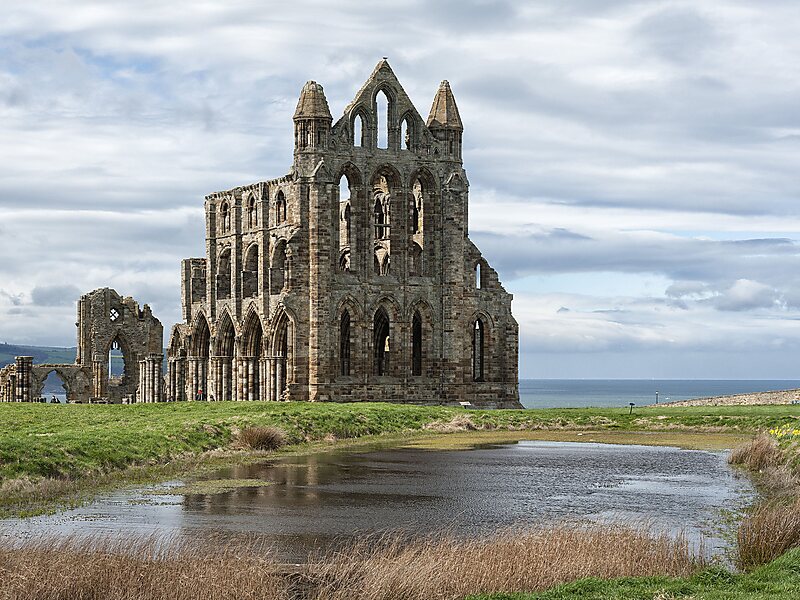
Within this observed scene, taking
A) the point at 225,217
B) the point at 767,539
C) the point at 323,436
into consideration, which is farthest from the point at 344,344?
the point at 767,539

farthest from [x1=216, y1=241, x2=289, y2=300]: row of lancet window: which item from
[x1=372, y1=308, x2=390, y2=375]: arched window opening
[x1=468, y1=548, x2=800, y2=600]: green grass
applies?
[x1=468, y1=548, x2=800, y2=600]: green grass

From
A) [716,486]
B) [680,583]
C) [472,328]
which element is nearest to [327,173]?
[472,328]

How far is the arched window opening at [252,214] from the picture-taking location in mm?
89194

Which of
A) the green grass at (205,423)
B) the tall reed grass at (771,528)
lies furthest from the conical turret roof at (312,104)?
the tall reed grass at (771,528)

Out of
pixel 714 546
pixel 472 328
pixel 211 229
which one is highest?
pixel 211 229

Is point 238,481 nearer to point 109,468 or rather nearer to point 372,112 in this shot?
point 109,468

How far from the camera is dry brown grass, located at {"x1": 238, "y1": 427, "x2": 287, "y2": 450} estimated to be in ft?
151

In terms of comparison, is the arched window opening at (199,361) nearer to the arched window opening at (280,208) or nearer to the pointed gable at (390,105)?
the arched window opening at (280,208)

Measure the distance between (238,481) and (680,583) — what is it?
18735 millimetres

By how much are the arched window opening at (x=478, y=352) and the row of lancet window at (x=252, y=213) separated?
14.8m

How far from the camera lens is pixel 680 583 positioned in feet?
65.8

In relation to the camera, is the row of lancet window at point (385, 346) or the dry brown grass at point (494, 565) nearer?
the dry brown grass at point (494, 565)

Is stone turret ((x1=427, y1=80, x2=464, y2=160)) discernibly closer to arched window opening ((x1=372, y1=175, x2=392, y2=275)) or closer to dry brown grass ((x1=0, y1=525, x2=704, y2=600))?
arched window opening ((x1=372, y1=175, x2=392, y2=275))

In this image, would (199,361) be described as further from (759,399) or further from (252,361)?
(759,399)
